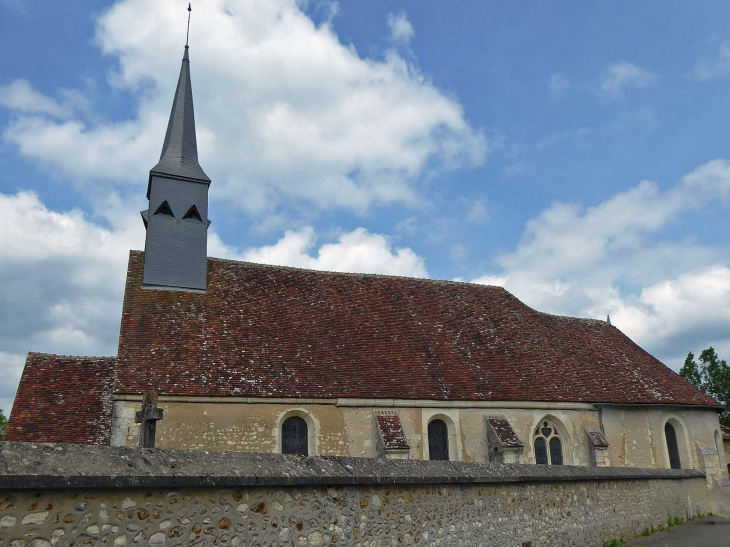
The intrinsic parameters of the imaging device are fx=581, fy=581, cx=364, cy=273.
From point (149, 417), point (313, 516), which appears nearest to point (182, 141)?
point (149, 417)

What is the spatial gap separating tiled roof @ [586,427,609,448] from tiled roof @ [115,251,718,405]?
2.86 ft

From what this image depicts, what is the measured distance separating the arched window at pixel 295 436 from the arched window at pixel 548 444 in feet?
21.6

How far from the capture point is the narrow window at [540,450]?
53.2 feet

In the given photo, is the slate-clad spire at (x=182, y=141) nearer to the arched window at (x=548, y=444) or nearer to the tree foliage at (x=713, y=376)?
the arched window at (x=548, y=444)

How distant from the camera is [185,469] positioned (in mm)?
4266

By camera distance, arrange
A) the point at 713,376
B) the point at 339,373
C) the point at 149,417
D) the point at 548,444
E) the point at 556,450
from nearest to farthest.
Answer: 1. the point at 149,417
2. the point at 339,373
3. the point at 548,444
4. the point at 556,450
5. the point at 713,376

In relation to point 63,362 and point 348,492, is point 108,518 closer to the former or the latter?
point 348,492

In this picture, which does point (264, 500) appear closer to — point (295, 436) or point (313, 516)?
point (313, 516)

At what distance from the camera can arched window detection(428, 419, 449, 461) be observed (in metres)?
15.4

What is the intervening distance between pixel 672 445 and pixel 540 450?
469cm

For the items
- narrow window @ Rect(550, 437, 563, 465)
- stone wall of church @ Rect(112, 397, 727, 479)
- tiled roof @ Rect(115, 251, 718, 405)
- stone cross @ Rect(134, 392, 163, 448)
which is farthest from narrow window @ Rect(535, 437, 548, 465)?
stone cross @ Rect(134, 392, 163, 448)

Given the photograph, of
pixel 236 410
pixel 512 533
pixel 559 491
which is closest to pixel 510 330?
pixel 236 410

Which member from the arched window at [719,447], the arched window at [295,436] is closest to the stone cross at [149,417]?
the arched window at [295,436]

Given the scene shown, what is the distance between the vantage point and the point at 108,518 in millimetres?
3920
